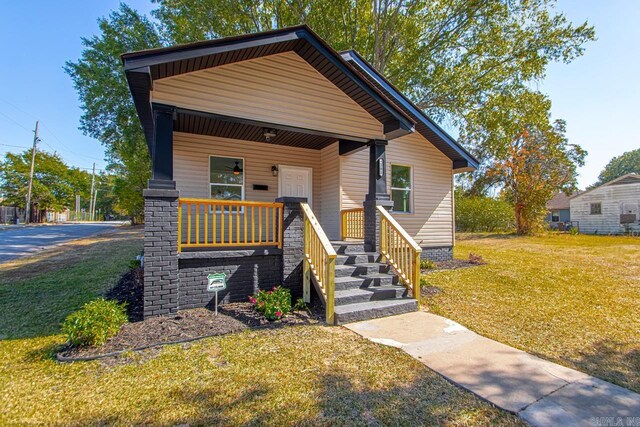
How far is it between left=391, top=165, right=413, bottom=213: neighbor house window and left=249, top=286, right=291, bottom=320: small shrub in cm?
590

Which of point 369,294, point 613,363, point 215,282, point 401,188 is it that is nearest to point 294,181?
point 401,188

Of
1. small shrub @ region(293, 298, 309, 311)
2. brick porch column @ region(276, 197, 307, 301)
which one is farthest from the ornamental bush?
small shrub @ region(293, 298, 309, 311)

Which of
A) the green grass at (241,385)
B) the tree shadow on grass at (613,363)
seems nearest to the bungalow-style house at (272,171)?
the green grass at (241,385)

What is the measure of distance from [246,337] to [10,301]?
487 centimetres

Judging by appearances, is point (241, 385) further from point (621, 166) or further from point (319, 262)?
point (621, 166)

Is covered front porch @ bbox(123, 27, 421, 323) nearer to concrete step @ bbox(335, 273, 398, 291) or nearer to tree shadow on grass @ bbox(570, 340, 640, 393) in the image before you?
concrete step @ bbox(335, 273, 398, 291)

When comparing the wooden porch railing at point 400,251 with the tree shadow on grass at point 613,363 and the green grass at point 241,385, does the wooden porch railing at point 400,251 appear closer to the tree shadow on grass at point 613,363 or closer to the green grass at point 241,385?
the green grass at point 241,385

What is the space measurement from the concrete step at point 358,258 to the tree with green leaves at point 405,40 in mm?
10605

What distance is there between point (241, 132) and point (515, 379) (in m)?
6.86

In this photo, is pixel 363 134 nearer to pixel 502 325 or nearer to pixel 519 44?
pixel 502 325

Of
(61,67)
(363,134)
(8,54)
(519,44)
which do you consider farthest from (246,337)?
(8,54)

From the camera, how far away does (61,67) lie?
15234 millimetres

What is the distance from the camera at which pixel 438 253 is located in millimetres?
10320

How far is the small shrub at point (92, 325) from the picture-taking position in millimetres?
3428
